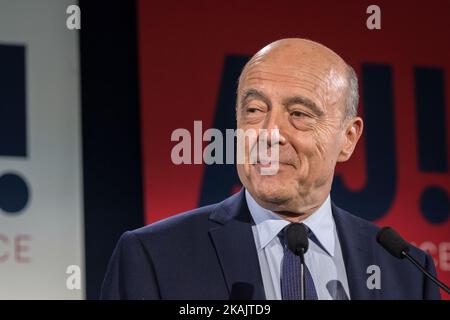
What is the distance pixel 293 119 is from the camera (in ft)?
11.6

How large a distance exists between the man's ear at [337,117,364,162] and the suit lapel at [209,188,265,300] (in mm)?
462

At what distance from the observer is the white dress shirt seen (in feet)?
11.4

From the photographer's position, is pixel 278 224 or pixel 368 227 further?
pixel 368 227

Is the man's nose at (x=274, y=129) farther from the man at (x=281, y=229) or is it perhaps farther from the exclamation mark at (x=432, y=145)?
the exclamation mark at (x=432, y=145)

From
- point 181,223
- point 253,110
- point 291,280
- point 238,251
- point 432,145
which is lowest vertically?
point 291,280

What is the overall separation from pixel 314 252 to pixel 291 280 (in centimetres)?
17

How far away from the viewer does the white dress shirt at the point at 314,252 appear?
3471mm

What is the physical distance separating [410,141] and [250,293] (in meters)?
0.99

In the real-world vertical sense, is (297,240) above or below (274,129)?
below

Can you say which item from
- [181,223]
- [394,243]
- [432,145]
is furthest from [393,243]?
[432,145]

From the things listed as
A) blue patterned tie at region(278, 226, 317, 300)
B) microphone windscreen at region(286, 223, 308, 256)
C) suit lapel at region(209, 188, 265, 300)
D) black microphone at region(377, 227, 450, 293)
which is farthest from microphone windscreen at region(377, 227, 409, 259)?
suit lapel at region(209, 188, 265, 300)

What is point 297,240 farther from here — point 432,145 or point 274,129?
point 432,145

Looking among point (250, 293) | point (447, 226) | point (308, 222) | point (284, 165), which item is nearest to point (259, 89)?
point (284, 165)

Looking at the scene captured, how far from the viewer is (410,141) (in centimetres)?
396
